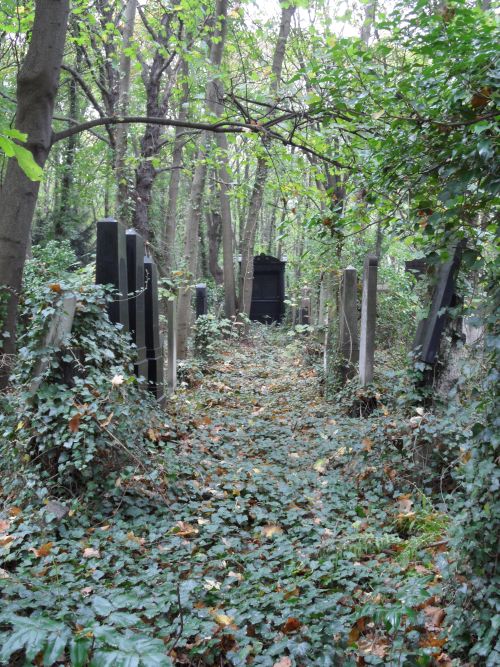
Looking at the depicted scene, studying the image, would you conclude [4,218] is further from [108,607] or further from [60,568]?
[108,607]

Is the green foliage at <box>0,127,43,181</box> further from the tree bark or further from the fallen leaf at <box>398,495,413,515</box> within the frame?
the tree bark

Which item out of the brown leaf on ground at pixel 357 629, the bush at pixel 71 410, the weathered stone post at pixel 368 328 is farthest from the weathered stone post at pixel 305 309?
the brown leaf on ground at pixel 357 629

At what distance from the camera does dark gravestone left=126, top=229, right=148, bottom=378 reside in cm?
677

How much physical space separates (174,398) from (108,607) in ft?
21.6

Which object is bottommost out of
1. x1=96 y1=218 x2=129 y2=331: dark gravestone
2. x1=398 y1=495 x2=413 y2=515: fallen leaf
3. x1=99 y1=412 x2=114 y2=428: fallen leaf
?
x1=398 y1=495 x2=413 y2=515: fallen leaf

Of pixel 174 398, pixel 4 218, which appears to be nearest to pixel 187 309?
pixel 174 398

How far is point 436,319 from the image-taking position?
197 inches

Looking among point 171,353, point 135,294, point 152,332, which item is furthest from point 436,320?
point 171,353

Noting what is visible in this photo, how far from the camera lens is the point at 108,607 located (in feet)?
6.15

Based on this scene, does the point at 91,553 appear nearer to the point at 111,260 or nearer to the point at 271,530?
the point at 271,530

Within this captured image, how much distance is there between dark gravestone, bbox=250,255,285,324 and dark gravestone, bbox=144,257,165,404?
1501cm

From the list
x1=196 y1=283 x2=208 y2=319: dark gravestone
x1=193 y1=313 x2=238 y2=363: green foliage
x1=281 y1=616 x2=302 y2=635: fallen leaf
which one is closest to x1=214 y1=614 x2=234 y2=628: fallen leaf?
x1=281 y1=616 x2=302 y2=635: fallen leaf

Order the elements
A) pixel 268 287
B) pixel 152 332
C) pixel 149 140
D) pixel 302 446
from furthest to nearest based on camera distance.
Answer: pixel 268 287, pixel 149 140, pixel 152 332, pixel 302 446

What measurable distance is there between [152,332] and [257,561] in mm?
4600
